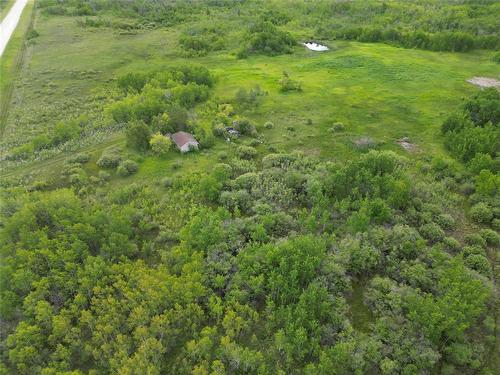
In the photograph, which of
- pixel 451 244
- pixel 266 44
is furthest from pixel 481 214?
pixel 266 44

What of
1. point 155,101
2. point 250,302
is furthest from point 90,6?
point 250,302

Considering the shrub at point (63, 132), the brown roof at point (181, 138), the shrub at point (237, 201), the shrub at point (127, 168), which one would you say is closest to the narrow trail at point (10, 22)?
the shrub at point (63, 132)

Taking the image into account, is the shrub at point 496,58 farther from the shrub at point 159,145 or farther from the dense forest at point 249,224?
the shrub at point 159,145

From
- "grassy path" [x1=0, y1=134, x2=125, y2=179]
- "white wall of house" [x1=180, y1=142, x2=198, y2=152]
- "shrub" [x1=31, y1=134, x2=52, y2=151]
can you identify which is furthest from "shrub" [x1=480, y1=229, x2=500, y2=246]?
Answer: "shrub" [x1=31, y1=134, x2=52, y2=151]

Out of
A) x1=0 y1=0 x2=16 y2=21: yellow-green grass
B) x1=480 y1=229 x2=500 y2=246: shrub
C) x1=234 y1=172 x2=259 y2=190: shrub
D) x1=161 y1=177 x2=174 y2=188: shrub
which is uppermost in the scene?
x1=0 y1=0 x2=16 y2=21: yellow-green grass

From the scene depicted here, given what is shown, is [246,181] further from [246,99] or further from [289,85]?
[289,85]

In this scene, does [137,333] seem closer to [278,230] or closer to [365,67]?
[278,230]

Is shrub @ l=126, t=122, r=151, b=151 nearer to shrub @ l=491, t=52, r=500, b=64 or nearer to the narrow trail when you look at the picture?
the narrow trail
